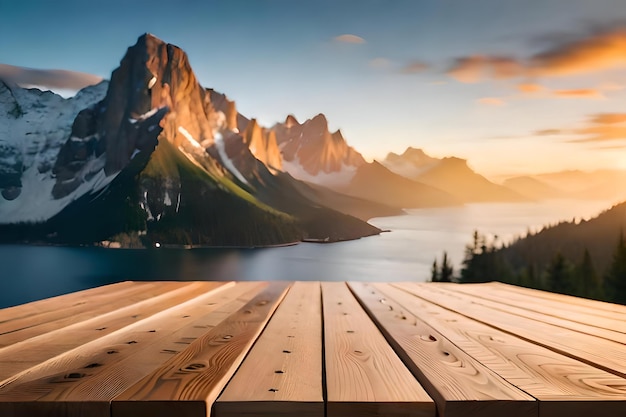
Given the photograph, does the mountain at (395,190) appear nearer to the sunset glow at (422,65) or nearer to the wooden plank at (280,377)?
the sunset glow at (422,65)

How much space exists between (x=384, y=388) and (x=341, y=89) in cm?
1444

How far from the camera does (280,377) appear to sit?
42.4 inches

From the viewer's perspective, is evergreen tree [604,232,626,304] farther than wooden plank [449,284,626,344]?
Yes

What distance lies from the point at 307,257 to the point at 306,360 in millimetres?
→ 31045

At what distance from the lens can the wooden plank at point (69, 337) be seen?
127 cm

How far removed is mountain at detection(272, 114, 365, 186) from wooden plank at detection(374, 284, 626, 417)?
56.6 feet

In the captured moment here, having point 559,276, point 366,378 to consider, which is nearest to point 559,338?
point 366,378

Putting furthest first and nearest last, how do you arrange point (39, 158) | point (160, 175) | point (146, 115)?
point (39, 158) → point (146, 115) → point (160, 175)

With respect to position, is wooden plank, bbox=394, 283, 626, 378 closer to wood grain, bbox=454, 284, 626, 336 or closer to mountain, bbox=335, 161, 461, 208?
wood grain, bbox=454, 284, 626, 336

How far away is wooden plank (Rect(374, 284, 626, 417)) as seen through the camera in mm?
973

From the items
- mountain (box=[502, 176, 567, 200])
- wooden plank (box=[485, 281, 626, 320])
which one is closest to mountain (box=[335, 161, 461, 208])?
mountain (box=[502, 176, 567, 200])

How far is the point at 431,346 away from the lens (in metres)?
1.40

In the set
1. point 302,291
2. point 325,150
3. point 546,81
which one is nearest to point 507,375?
point 302,291

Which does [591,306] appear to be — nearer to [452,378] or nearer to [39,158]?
[452,378]
